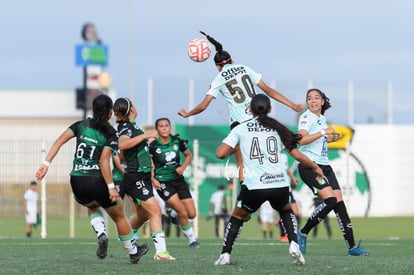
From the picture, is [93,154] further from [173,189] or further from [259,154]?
[173,189]

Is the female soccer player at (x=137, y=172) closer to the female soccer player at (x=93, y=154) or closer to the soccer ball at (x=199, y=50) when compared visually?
the female soccer player at (x=93, y=154)

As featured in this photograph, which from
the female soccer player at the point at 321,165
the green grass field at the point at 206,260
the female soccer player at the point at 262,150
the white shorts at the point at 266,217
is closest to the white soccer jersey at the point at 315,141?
the female soccer player at the point at 321,165

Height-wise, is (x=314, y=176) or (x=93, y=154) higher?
(x=93, y=154)

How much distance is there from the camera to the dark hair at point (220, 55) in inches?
565

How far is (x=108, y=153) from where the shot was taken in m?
12.0

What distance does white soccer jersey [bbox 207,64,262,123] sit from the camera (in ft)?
46.8

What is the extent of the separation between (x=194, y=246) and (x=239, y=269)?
575 centimetres

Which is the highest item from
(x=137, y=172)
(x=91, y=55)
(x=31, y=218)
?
(x=91, y=55)

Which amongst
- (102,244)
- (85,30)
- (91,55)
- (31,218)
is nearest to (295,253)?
(102,244)

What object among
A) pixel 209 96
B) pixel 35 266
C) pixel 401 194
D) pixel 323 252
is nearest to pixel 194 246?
pixel 323 252

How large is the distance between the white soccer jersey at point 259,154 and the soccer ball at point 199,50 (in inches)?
126

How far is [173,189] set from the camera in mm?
17359

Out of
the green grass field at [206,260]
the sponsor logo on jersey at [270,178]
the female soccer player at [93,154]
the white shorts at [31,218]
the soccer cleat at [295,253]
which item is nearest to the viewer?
the green grass field at [206,260]

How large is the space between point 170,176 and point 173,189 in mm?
222
